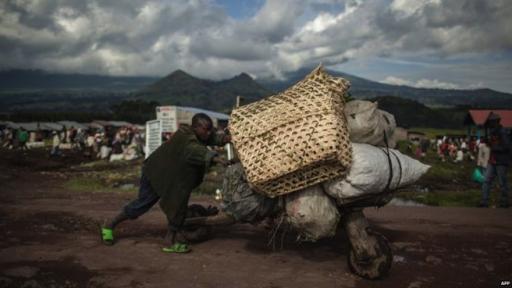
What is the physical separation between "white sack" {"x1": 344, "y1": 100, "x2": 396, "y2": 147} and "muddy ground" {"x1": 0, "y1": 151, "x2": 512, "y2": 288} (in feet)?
4.92

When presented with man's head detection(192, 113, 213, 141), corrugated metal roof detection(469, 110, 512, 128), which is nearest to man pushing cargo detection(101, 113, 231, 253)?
man's head detection(192, 113, 213, 141)

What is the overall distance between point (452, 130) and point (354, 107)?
70.3 metres

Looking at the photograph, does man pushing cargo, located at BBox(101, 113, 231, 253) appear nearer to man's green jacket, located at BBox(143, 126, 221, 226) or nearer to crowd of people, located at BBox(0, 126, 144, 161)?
man's green jacket, located at BBox(143, 126, 221, 226)

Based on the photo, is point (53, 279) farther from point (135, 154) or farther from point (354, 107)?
point (135, 154)

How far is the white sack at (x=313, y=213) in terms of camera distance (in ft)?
14.1

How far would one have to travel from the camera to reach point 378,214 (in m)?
8.00

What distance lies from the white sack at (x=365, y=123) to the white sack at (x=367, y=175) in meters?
0.14

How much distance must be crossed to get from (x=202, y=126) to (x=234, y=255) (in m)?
1.64

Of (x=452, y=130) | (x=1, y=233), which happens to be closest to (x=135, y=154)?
(x=1, y=233)

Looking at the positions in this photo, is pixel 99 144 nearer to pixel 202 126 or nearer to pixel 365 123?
pixel 202 126

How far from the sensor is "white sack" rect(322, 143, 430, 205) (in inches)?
166

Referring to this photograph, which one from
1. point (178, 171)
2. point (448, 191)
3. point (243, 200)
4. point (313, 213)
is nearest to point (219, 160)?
point (243, 200)

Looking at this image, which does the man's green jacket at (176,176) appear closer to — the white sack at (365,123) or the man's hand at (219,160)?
the man's hand at (219,160)

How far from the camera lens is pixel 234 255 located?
5129 millimetres
